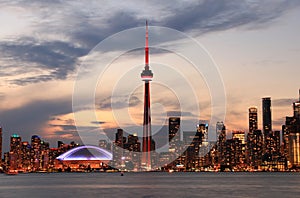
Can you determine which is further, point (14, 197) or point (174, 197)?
point (14, 197)

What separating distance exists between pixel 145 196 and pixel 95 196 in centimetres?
867

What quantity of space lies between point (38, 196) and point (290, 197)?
42805 millimetres

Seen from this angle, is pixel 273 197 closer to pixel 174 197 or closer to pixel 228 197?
pixel 228 197

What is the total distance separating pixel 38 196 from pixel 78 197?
313 inches

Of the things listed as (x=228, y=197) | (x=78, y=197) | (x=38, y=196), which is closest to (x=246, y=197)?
(x=228, y=197)

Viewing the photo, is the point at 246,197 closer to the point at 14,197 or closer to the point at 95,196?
the point at 95,196

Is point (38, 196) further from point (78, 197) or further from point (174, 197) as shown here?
point (174, 197)

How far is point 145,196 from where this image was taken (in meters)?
86.2

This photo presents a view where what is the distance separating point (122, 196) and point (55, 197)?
11325mm

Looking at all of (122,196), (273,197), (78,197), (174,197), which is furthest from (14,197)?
(273,197)

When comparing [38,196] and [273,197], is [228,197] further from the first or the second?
[38,196]

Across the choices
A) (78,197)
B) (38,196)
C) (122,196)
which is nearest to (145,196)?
(122,196)

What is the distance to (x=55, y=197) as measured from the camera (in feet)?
291

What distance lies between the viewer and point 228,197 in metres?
85.9
